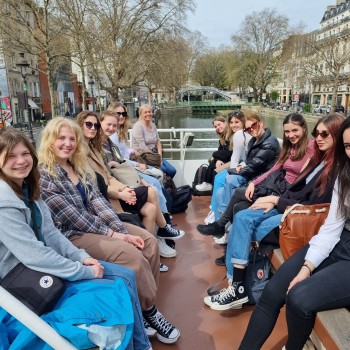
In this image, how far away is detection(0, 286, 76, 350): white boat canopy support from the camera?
1128mm

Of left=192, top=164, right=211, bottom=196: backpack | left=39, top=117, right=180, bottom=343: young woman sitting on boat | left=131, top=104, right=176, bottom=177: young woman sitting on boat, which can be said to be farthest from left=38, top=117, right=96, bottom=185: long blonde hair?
left=192, top=164, right=211, bottom=196: backpack

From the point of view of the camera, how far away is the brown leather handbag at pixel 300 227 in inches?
76.3

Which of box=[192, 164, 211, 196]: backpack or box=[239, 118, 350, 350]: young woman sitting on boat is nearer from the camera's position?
box=[239, 118, 350, 350]: young woman sitting on boat

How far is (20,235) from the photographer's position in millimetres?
1455

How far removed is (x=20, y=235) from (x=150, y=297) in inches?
32.5

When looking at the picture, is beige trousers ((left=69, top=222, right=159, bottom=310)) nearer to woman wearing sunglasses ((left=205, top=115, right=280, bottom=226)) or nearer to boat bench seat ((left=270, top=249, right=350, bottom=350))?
boat bench seat ((left=270, top=249, right=350, bottom=350))

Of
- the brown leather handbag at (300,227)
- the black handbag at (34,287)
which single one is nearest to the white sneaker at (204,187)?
the brown leather handbag at (300,227)

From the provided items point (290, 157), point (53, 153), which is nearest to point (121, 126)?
point (53, 153)

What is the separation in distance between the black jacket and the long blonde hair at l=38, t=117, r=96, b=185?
1397 millimetres

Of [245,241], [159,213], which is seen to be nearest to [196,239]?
[159,213]

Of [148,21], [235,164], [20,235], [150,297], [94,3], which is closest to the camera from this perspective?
[20,235]

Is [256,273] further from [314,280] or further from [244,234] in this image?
[314,280]

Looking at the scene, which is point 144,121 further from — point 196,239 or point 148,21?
point 148,21

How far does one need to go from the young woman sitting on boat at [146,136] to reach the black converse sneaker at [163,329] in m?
2.77
